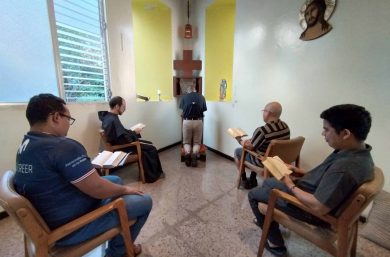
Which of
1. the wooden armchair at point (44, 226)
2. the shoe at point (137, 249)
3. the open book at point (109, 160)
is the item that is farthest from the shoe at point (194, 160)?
the wooden armchair at point (44, 226)

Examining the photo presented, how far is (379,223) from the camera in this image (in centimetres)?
152

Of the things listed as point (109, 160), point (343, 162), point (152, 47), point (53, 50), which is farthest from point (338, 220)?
point (152, 47)

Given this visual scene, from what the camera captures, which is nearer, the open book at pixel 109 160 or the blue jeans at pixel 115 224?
the blue jeans at pixel 115 224

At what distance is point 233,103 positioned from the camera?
3.23 m

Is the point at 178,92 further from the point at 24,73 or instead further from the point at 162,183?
the point at 24,73

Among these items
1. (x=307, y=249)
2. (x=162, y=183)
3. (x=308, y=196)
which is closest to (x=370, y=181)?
(x=308, y=196)

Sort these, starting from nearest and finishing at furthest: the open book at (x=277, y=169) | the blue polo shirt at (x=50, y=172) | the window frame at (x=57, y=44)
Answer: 1. the blue polo shirt at (x=50, y=172)
2. the open book at (x=277, y=169)
3. the window frame at (x=57, y=44)

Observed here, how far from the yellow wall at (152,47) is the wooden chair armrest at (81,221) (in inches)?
116

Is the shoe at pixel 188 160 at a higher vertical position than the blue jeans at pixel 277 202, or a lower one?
lower

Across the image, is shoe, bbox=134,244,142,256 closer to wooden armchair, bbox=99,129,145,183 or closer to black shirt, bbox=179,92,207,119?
wooden armchair, bbox=99,129,145,183

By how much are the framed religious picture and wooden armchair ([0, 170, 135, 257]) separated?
2.35m

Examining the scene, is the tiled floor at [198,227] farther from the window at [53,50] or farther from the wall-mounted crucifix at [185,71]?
the wall-mounted crucifix at [185,71]

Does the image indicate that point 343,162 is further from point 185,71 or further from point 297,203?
point 185,71

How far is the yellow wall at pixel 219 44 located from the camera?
356 centimetres
